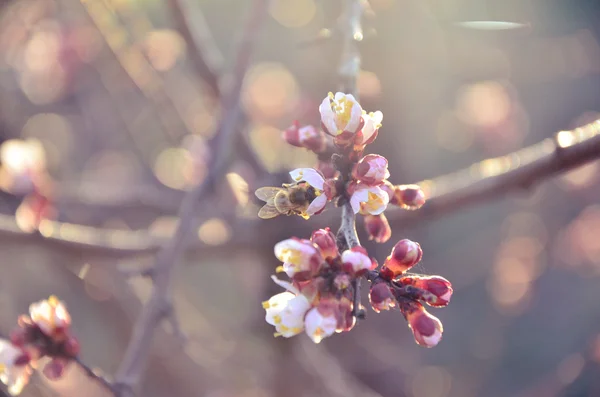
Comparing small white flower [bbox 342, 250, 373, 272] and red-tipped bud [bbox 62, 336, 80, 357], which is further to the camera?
red-tipped bud [bbox 62, 336, 80, 357]

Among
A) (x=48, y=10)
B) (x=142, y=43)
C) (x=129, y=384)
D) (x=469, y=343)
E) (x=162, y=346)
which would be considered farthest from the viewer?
(x=469, y=343)

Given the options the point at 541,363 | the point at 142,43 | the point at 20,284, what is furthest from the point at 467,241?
the point at 20,284

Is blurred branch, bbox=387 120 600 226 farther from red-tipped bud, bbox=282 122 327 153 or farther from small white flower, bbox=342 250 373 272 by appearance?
small white flower, bbox=342 250 373 272

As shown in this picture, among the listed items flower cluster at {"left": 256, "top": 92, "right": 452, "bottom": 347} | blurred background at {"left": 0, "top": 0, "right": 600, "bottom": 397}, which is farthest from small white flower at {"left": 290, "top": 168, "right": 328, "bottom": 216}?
blurred background at {"left": 0, "top": 0, "right": 600, "bottom": 397}

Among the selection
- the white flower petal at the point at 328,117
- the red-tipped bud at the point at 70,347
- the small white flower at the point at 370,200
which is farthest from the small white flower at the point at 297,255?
the red-tipped bud at the point at 70,347

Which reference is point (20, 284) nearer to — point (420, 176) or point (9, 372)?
point (9, 372)

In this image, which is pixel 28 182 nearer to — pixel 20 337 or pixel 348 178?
pixel 20 337

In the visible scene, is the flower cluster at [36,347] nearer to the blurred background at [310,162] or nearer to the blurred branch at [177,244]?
the blurred branch at [177,244]

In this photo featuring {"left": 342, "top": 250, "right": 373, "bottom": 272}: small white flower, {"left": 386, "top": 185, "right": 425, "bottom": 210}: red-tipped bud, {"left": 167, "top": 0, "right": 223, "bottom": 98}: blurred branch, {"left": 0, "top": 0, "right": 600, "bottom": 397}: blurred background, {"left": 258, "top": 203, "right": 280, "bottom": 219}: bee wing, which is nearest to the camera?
{"left": 342, "top": 250, "right": 373, "bottom": 272}: small white flower
